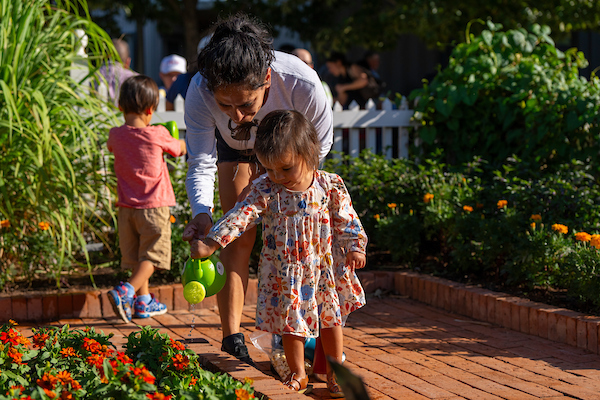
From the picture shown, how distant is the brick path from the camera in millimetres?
2559

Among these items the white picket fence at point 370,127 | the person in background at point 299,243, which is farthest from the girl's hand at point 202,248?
the white picket fence at point 370,127

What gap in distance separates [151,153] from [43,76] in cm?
82

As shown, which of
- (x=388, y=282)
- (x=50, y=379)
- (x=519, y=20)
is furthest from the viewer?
(x=519, y=20)

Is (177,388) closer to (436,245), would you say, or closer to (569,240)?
(569,240)

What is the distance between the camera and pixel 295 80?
266cm

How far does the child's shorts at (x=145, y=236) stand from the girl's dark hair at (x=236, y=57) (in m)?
1.66

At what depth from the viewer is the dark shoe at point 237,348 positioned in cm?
283

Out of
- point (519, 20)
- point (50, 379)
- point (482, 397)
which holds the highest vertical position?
point (519, 20)

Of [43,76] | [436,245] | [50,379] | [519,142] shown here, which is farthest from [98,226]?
[519,142]

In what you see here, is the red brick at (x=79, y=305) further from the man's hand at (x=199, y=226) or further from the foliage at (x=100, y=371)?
the man's hand at (x=199, y=226)

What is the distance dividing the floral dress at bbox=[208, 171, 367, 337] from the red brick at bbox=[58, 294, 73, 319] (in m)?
1.67

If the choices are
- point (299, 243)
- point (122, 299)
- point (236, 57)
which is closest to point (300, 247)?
point (299, 243)

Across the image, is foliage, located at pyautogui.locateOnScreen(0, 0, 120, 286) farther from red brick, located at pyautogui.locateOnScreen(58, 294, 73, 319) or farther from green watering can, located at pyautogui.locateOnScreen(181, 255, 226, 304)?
green watering can, located at pyautogui.locateOnScreen(181, 255, 226, 304)

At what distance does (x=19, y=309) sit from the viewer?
369 centimetres
